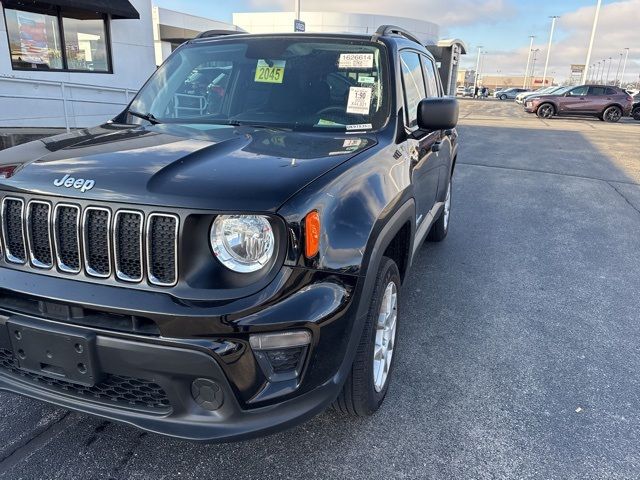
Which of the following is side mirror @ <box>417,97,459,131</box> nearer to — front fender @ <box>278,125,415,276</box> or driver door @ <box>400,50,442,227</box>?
driver door @ <box>400,50,442,227</box>

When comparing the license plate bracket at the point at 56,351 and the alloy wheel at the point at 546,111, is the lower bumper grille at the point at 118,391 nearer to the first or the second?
the license plate bracket at the point at 56,351

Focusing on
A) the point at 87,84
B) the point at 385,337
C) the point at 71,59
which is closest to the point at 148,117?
the point at 385,337

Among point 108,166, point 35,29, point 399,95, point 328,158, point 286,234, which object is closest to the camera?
point 286,234

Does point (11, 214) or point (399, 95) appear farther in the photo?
point (399, 95)

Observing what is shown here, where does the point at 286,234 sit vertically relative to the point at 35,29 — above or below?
below

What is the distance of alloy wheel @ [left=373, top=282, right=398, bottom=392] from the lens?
100 inches

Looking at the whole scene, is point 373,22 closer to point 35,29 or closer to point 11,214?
point 35,29

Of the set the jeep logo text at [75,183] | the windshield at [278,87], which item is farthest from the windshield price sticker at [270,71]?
the jeep logo text at [75,183]

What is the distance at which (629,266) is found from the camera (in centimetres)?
495

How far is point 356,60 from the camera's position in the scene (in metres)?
3.13

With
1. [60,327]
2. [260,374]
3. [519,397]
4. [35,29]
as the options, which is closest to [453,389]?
[519,397]

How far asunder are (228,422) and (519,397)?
1.76 metres

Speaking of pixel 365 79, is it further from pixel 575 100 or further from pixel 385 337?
pixel 575 100

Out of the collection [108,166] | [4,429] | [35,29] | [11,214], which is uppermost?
[35,29]
